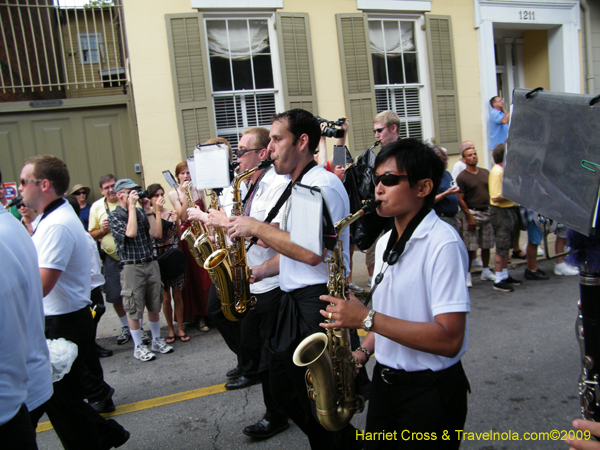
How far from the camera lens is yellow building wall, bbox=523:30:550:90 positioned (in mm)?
10836

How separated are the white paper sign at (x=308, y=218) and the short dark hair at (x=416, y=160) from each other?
0.34 metres

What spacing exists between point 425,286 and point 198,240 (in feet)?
8.05

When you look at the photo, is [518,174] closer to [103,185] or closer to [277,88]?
[103,185]

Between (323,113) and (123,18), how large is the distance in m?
3.85

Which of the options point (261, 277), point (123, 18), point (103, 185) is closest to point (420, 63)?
point (123, 18)

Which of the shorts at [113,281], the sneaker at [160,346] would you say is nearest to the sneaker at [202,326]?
the sneaker at [160,346]

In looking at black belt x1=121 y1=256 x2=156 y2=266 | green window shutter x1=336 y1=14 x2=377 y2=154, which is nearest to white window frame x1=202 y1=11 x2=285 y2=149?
green window shutter x1=336 y1=14 x2=377 y2=154

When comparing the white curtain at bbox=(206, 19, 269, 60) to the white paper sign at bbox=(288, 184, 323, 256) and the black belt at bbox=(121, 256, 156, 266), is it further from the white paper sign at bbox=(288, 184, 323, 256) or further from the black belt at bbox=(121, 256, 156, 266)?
the white paper sign at bbox=(288, 184, 323, 256)

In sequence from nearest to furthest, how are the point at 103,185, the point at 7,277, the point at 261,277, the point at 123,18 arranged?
the point at 7,277 → the point at 261,277 → the point at 103,185 → the point at 123,18

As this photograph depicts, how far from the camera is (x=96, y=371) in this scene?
3.50m

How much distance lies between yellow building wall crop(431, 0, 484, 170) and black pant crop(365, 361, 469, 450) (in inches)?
334

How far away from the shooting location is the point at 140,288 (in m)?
4.93

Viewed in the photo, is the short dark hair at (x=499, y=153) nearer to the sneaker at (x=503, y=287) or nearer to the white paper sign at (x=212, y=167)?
the sneaker at (x=503, y=287)

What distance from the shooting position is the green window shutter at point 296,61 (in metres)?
8.34
